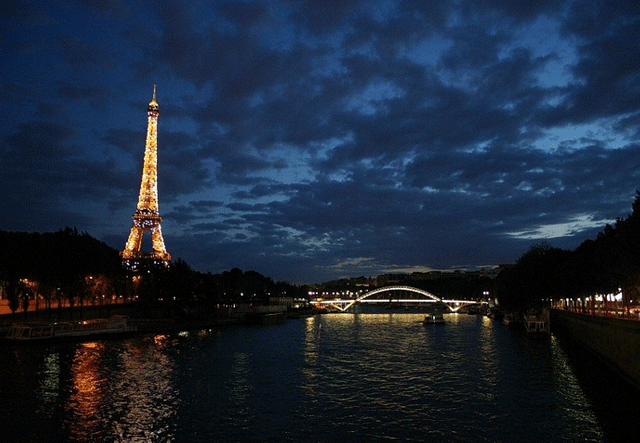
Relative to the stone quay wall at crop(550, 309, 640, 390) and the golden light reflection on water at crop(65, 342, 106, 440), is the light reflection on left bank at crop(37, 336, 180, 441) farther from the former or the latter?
the stone quay wall at crop(550, 309, 640, 390)

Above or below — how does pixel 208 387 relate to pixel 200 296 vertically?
below

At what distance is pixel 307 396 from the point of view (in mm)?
29062

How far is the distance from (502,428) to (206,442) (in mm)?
11984

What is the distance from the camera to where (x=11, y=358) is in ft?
134

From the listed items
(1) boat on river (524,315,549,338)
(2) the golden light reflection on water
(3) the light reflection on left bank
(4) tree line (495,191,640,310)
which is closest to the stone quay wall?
(4) tree line (495,191,640,310)

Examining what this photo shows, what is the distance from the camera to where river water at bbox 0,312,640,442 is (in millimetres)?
22109

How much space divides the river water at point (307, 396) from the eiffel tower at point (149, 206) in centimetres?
5855

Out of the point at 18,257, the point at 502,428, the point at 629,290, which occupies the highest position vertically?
the point at 18,257

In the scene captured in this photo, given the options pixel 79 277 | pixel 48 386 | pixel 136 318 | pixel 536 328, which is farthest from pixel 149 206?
pixel 48 386

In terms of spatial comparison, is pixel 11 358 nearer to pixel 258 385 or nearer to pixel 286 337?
pixel 258 385

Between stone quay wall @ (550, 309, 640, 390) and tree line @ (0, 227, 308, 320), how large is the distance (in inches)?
2157

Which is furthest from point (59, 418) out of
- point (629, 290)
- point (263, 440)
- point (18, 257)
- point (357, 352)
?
point (18, 257)

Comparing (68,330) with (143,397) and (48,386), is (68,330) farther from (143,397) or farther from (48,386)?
(143,397)

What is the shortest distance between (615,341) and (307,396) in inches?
758
